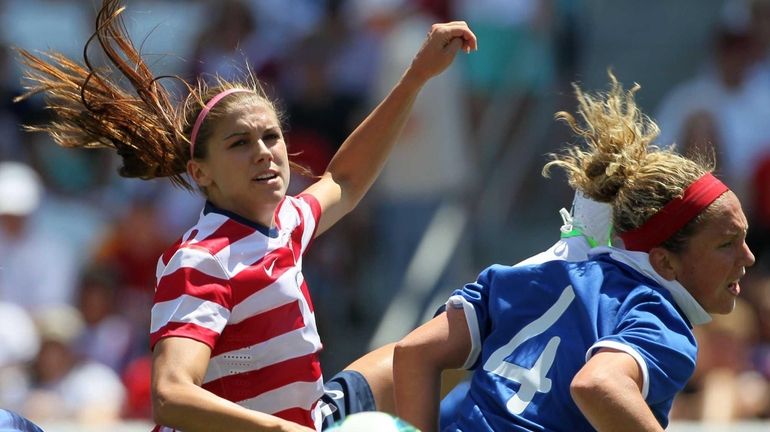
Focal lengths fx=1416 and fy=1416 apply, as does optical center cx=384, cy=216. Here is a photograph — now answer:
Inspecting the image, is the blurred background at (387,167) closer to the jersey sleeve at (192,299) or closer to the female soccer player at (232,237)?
the female soccer player at (232,237)

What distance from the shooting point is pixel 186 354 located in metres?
3.18

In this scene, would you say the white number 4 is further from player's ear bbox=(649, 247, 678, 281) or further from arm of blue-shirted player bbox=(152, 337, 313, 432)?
arm of blue-shirted player bbox=(152, 337, 313, 432)

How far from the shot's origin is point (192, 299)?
3.25m

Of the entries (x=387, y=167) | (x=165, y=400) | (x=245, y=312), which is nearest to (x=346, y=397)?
(x=245, y=312)

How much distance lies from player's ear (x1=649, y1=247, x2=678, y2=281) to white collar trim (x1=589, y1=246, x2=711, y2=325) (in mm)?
14

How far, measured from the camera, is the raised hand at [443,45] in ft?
12.8

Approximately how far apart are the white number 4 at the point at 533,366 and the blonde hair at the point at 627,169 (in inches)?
10.0

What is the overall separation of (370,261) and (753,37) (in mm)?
2561

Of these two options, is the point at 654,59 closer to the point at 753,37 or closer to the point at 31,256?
the point at 753,37

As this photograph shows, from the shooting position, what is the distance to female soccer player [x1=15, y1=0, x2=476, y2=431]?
3213mm

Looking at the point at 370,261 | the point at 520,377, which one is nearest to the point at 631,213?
the point at 520,377

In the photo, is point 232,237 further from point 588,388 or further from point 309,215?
point 588,388

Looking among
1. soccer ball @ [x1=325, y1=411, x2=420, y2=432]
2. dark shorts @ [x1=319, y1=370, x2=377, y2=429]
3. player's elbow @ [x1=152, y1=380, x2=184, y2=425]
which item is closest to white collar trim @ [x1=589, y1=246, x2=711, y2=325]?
soccer ball @ [x1=325, y1=411, x2=420, y2=432]

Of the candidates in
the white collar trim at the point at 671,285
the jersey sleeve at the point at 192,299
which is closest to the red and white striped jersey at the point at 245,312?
the jersey sleeve at the point at 192,299
